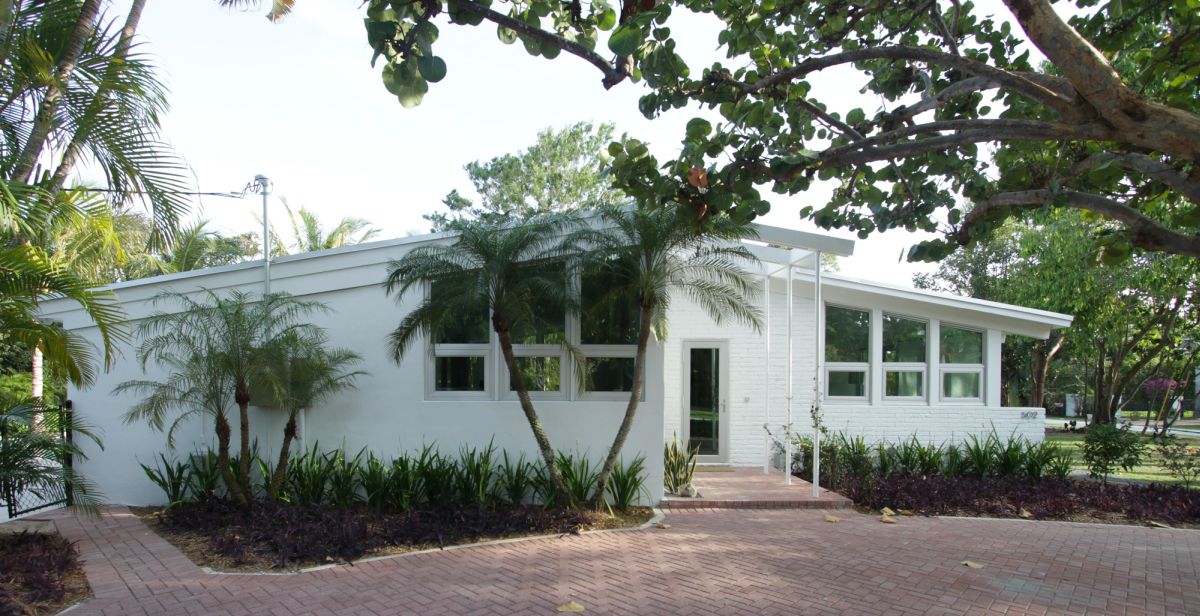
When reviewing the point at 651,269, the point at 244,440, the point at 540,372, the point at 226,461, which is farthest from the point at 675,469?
the point at 226,461

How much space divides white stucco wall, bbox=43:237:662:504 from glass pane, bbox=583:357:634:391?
24 cm

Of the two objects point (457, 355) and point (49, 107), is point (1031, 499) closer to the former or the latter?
point (457, 355)

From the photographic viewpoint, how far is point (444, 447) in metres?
9.24

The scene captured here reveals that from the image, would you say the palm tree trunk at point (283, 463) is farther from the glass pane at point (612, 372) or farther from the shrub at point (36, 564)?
the glass pane at point (612, 372)

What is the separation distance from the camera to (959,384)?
12.5 m

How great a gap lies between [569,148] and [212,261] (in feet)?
43.5

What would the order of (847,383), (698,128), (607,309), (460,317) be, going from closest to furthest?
(698,128)
(607,309)
(460,317)
(847,383)

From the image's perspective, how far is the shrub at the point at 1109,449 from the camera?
10.9 m

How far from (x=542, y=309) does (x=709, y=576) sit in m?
3.78

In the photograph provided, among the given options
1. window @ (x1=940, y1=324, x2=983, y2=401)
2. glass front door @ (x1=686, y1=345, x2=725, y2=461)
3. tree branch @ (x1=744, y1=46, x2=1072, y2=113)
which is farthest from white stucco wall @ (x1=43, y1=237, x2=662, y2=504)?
window @ (x1=940, y1=324, x2=983, y2=401)

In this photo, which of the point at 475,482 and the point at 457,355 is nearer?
the point at 475,482

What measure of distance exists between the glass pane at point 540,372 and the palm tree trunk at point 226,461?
329cm

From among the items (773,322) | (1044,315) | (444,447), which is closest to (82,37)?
(444,447)

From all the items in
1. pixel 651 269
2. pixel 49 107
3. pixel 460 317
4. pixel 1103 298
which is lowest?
pixel 460 317
